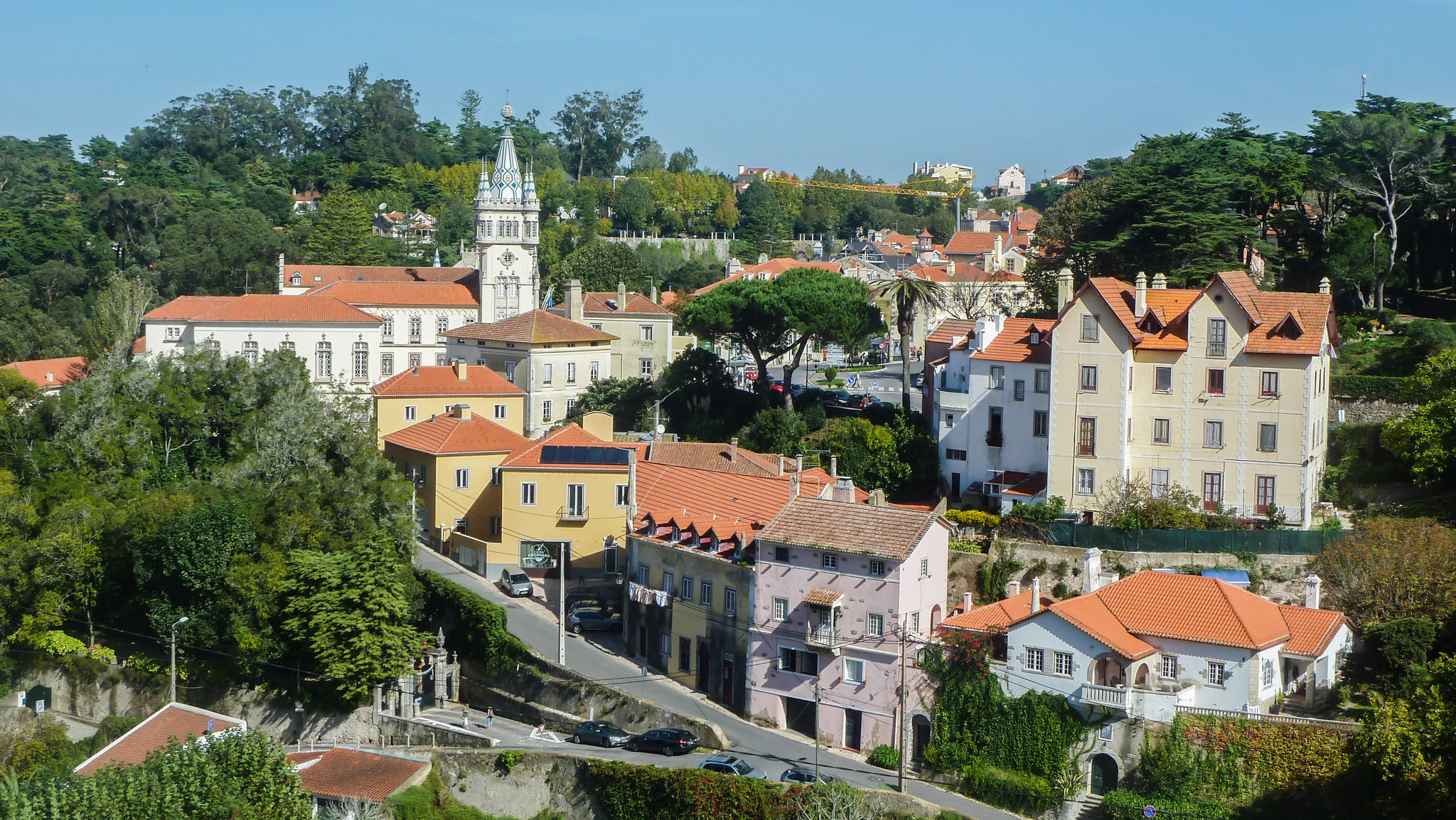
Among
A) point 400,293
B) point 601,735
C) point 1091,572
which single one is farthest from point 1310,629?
point 400,293

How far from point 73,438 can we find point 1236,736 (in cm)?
4014

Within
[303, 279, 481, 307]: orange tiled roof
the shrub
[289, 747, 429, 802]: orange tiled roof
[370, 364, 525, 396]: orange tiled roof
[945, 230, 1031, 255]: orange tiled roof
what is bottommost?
[289, 747, 429, 802]: orange tiled roof

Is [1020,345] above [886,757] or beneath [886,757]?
above

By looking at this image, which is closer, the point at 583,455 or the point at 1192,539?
the point at 1192,539

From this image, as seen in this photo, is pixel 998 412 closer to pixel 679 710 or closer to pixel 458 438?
pixel 679 710

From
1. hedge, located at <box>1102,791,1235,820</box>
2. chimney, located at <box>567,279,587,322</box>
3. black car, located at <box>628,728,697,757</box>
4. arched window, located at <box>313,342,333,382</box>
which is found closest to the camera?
hedge, located at <box>1102,791,1235,820</box>

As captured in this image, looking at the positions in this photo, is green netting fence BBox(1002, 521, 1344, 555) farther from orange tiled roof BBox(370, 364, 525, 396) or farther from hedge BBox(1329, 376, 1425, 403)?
orange tiled roof BBox(370, 364, 525, 396)

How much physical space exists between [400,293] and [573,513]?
3723cm

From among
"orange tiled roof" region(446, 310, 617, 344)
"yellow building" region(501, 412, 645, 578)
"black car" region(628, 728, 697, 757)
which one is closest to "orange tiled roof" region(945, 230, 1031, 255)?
"orange tiled roof" region(446, 310, 617, 344)

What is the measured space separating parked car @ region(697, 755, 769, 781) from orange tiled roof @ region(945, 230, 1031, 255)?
3588 inches

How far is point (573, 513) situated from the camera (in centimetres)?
5144

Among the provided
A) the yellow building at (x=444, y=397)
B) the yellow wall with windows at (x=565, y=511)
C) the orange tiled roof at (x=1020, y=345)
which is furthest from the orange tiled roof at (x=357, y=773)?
the orange tiled roof at (x=1020, y=345)

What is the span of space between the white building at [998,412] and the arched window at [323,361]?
38.1 metres

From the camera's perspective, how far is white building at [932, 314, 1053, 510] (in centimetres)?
4941
